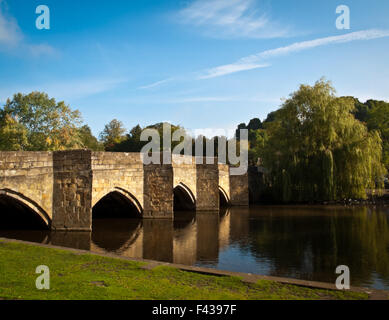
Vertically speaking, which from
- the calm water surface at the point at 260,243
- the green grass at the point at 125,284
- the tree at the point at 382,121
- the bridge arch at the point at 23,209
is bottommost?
the calm water surface at the point at 260,243

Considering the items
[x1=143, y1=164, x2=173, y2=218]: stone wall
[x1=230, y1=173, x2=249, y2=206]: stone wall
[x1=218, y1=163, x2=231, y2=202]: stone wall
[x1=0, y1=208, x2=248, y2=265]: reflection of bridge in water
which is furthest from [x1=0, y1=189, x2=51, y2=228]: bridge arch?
[x1=230, y1=173, x2=249, y2=206]: stone wall

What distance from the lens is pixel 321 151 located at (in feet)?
71.5

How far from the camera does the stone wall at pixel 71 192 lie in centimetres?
1166

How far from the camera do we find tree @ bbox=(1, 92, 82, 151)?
26.4 metres

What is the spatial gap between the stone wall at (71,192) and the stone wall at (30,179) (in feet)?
0.72

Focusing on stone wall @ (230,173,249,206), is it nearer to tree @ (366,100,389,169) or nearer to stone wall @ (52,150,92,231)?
stone wall @ (52,150,92,231)

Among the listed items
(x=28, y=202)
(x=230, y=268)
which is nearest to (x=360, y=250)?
(x=230, y=268)

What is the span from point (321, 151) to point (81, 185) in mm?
15469

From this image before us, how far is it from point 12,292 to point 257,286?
3254 mm

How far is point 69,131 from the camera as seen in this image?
28.0 m

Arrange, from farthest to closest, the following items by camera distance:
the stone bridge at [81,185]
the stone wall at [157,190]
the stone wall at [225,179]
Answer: the stone wall at [225,179]
the stone wall at [157,190]
the stone bridge at [81,185]

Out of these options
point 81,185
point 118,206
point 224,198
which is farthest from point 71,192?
point 224,198

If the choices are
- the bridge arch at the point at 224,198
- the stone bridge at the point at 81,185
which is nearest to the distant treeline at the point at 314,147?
the bridge arch at the point at 224,198

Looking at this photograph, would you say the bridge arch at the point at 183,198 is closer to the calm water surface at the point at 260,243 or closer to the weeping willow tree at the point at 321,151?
the calm water surface at the point at 260,243
